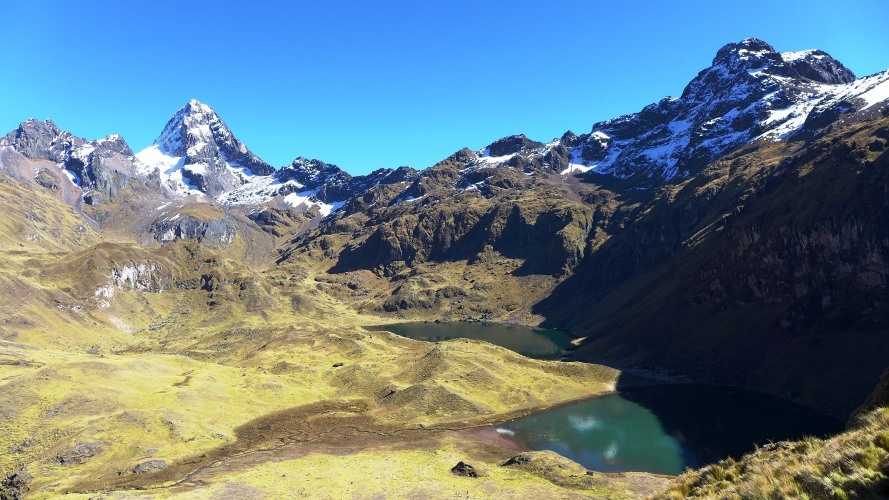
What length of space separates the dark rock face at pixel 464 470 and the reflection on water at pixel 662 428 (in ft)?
85.4

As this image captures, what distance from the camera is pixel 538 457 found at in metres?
86.0

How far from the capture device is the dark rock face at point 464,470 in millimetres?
80250

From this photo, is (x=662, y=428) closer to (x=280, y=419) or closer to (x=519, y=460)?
(x=519, y=460)

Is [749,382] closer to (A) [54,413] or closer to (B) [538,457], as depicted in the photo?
(B) [538,457]

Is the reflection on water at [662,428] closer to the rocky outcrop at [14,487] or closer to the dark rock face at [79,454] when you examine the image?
the dark rock face at [79,454]

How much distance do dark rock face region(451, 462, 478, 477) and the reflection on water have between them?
2602 centimetres

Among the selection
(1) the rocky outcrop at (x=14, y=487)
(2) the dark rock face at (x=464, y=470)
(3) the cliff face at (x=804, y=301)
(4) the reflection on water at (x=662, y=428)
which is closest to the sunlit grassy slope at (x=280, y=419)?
(1) the rocky outcrop at (x=14, y=487)

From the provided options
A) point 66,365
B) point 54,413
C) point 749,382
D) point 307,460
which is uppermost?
point 66,365

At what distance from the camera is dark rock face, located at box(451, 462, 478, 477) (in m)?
80.2

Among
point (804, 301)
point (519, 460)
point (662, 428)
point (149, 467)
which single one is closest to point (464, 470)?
point (519, 460)

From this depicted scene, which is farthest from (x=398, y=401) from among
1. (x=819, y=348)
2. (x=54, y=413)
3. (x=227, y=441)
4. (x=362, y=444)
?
(x=819, y=348)

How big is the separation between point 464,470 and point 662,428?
6190 cm

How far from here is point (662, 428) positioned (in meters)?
120

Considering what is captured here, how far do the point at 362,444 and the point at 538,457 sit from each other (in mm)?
34597
